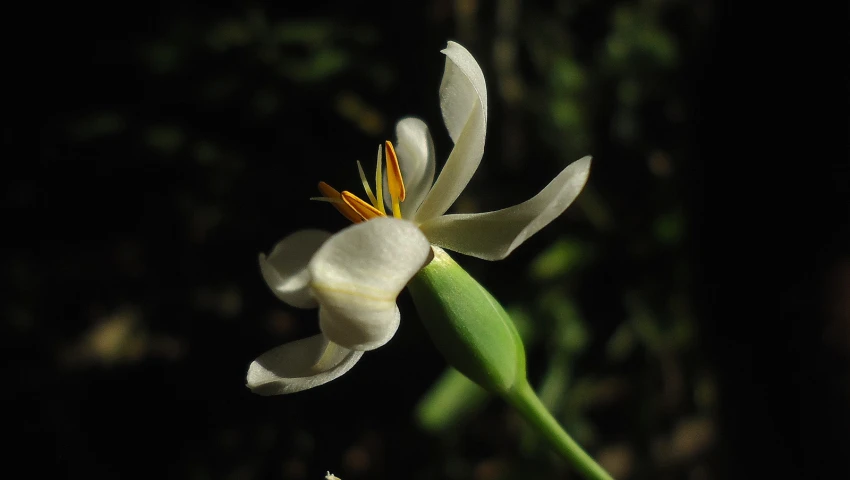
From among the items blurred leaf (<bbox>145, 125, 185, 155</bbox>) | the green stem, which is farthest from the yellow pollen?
blurred leaf (<bbox>145, 125, 185, 155</bbox>)

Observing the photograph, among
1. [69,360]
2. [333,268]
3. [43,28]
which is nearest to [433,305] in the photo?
[333,268]

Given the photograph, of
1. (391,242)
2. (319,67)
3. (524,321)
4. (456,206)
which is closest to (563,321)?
(524,321)

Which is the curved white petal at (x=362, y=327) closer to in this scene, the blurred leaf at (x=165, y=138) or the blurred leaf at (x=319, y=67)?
the blurred leaf at (x=319, y=67)

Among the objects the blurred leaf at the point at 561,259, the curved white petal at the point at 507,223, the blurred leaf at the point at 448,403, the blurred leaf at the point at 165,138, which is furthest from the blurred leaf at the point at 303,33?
the curved white petal at the point at 507,223

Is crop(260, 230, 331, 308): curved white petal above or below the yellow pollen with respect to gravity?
below

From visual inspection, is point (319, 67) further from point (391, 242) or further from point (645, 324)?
point (391, 242)

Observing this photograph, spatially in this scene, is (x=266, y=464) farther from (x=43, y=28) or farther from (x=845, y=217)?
(x=845, y=217)

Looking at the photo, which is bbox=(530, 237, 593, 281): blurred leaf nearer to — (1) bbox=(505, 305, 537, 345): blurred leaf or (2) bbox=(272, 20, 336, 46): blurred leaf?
(1) bbox=(505, 305, 537, 345): blurred leaf
